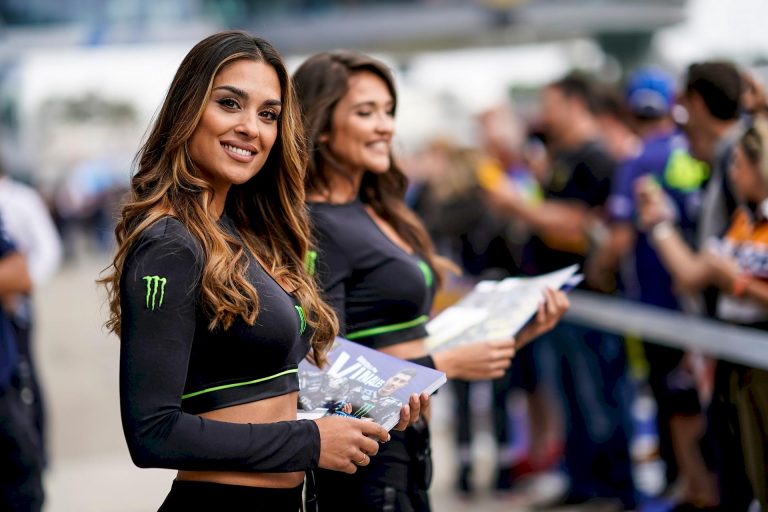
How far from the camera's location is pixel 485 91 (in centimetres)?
3009

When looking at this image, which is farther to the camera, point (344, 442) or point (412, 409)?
point (412, 409)

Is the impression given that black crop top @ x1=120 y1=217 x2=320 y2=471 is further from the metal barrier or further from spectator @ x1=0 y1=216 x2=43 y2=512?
the metal barrier

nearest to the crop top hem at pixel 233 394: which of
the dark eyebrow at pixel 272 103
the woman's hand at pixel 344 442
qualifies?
the woman's hand at pixel 344 442

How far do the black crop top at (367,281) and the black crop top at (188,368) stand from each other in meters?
0.81

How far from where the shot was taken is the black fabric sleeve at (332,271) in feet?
10.7

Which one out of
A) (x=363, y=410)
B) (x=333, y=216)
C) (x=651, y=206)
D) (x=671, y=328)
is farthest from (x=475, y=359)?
(x=671, y=328)

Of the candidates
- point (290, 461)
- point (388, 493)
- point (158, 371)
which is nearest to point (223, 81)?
point (158, 371)

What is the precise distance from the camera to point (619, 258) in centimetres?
614

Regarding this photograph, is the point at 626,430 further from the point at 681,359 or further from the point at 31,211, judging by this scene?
the point at 31,211

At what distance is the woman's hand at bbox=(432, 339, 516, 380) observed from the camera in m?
3.30

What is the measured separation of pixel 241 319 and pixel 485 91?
28.2 m

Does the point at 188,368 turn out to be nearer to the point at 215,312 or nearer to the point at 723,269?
the point at 215,312

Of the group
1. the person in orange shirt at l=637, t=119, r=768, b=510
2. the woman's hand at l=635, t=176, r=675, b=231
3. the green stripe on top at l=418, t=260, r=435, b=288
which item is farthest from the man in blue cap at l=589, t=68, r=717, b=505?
the green stripe on top at l=418, t=260, r=435, b=288

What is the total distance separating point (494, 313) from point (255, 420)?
44.0 inches
